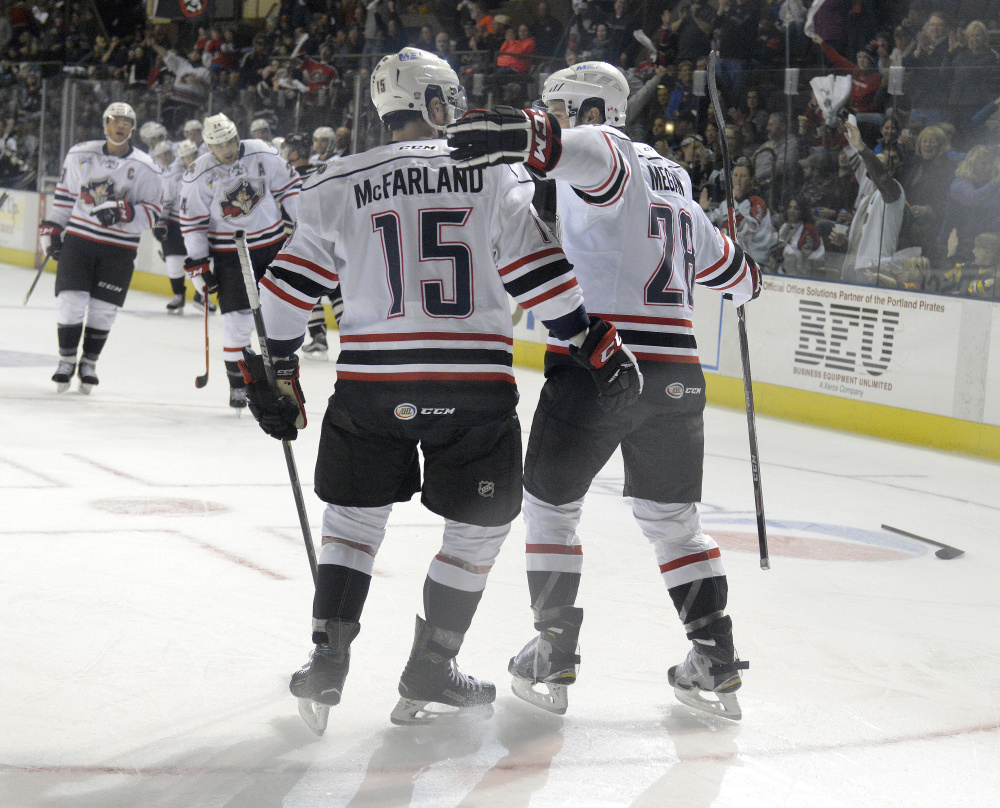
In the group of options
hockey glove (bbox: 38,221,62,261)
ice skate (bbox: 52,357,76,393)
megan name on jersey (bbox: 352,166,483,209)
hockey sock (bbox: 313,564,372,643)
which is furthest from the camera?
hockey glove (bbox: 38,221,62,261)

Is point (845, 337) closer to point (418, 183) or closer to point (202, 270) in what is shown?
point (202, 270)

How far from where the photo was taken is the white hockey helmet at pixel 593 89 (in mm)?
3006

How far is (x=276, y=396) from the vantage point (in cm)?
269

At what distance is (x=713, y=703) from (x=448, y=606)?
67cm

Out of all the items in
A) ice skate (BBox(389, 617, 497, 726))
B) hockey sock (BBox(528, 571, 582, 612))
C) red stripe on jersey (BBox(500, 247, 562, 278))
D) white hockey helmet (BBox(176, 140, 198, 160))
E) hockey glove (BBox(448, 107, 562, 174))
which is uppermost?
white hockey helmet (BBox(176, 140, 198, 160))

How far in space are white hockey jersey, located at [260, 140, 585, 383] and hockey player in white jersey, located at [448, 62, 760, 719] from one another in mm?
290

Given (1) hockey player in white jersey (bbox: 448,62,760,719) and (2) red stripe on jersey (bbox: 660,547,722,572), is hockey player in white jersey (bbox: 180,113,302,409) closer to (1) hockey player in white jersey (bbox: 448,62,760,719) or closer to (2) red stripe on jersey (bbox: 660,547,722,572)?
(1) hockey player in white jersey (bbox: 448,62,760,719)

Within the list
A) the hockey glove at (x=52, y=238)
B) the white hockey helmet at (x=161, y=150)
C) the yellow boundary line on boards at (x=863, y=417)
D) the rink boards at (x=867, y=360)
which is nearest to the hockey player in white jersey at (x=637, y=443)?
the yellow boundary line on boards at (x=863, y=417)

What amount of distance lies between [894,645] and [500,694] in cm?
118

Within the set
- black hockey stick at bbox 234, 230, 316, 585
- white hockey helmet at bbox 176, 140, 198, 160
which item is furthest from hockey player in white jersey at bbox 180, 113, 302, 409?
white hockey helmet at bbox 176, 140, 198, 160

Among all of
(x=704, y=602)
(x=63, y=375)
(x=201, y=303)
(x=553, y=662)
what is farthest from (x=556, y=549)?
(x=201, y=303)

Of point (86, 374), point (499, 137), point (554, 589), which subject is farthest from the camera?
point (86, 374)

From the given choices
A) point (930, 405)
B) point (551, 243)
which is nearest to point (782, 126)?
point (930, 405)

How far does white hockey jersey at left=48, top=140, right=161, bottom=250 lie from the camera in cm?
707
